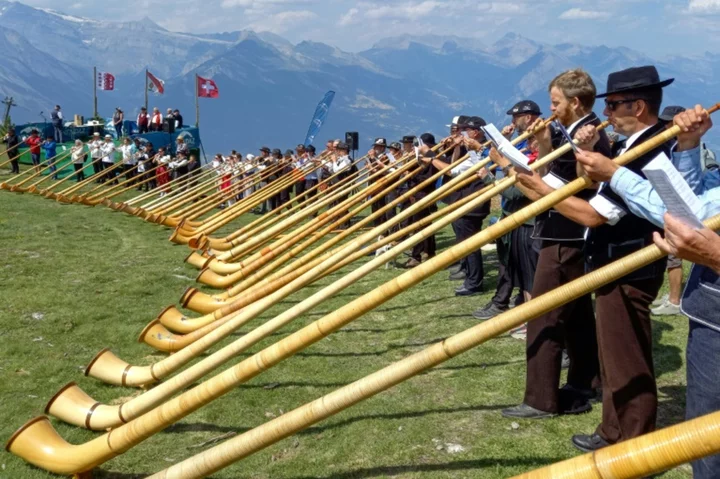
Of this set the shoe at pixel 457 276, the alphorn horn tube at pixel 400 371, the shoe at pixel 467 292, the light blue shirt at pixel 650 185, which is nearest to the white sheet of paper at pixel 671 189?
the alphorn horn tube at pixel 400 371

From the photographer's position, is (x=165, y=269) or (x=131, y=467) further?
(x=165, y=269)

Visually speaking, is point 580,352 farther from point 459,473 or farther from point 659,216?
point 659,216

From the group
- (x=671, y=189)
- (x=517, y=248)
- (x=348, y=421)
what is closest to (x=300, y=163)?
(x=517, y=248)

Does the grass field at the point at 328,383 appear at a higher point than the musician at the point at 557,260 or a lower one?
lower

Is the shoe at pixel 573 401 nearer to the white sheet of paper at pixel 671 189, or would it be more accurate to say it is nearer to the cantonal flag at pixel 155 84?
the white sheet of paper at pixel 671 189

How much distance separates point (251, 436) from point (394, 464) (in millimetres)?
1160

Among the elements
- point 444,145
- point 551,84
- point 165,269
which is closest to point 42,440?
point 551,84

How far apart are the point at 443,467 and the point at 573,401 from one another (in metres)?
1.23

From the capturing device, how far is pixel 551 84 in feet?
14.1

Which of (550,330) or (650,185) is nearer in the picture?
(650,185)

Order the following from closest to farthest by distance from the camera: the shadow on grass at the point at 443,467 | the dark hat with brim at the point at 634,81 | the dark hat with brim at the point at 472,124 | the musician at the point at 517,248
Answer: the dark hat with brim at the point at 634,81, the shadow on grass at the point at 443,467, the musician at the point at 517,248, the dark hat with brim at the point at 472,124

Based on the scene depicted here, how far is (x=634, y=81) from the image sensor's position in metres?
3.42

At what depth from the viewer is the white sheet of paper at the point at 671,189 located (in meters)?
2.18

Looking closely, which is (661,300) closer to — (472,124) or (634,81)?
(472,124)
